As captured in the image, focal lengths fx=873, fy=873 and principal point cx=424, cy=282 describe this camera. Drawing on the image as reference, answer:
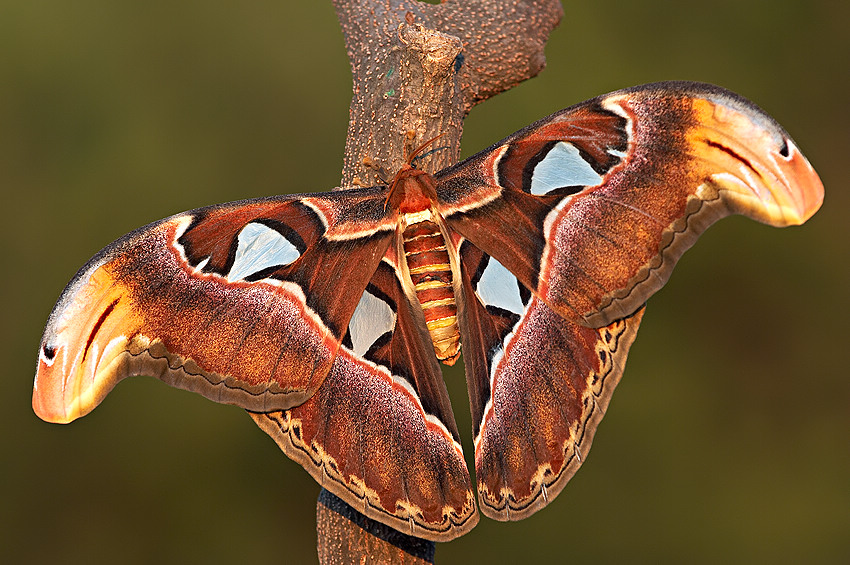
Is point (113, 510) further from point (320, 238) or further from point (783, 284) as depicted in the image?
point (783, 284)

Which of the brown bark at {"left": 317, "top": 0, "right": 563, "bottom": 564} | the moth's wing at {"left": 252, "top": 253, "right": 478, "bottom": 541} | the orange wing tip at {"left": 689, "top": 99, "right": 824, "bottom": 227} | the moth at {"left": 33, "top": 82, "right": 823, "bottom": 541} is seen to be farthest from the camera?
the brown bark at {"left": 317, "top": 0, "right": 563, "bottom": 564}

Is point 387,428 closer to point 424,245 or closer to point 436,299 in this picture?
point 436,299

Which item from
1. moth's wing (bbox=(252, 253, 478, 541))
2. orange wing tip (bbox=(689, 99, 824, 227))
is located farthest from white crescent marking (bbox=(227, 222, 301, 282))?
orange wing tip (bbox=(689, 99, 824, 227))

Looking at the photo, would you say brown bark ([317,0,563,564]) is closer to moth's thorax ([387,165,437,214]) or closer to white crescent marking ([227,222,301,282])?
moth's thorax ([387,165,437,214])

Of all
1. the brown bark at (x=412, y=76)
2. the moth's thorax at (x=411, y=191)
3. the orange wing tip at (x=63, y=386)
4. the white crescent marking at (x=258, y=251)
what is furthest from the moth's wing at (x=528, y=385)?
the orange wing tip at (x=63, y=386)

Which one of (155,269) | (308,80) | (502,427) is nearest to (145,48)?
(308,80)
